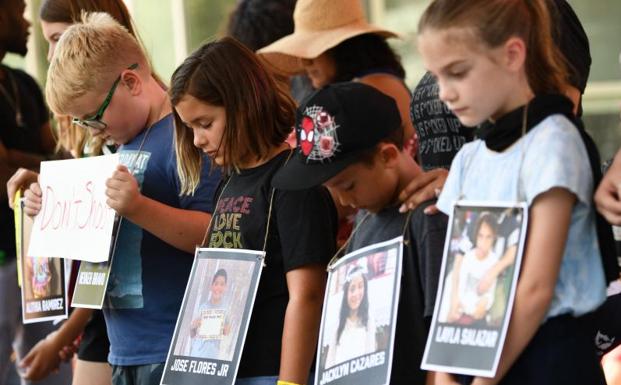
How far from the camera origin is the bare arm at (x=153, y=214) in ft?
10.7

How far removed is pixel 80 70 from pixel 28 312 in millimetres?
815

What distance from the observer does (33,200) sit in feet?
12.3

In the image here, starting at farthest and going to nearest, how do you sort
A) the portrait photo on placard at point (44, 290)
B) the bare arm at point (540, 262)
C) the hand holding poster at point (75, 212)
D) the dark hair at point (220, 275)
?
the portrait photo on placard at point (44, 290)
the hand holding poster at point (75, 212)
the dark hair at point (220, 275)
the bare arm at point (540, 262)

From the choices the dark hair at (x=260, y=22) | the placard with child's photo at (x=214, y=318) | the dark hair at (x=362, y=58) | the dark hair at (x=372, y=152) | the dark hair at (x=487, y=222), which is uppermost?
the dark hair at (x=260, y=22)

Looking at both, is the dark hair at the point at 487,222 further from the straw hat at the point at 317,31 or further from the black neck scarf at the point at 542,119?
the straw hat at the point at 317,31

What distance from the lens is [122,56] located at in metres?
3.53

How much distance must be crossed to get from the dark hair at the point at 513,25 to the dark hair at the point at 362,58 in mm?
1721

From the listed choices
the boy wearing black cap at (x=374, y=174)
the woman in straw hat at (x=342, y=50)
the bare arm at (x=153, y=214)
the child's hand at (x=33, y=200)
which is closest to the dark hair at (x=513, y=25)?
the boy wearing black cap at (x=374, y=174)

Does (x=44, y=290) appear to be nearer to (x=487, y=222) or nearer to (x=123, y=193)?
(x=123, y=193)

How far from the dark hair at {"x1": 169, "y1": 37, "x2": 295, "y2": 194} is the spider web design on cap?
42 centimetres

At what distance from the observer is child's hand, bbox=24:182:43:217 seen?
373cm

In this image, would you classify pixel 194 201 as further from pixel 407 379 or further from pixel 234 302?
pixel 407 379

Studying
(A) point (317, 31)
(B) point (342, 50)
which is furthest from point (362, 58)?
(A) point (317, 31)

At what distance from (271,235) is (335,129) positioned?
1.48 feet
